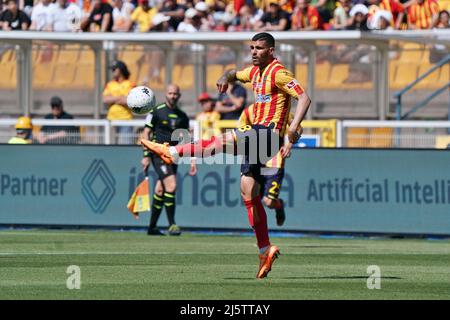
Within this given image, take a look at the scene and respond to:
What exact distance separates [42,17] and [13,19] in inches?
27.7

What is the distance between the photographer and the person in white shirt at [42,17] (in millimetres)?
28766

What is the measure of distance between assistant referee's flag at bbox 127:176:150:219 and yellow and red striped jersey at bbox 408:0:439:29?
808cm

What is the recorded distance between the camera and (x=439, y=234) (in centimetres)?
2022

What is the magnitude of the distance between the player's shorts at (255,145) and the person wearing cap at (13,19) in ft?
53.8

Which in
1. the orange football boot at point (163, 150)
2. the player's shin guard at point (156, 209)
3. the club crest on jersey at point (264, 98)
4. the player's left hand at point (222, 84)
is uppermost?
the player's left hand at point (222, 84)

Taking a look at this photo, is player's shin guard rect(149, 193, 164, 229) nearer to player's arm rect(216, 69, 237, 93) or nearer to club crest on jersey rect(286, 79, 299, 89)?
player's arm rect(216, 69, 237, 93)

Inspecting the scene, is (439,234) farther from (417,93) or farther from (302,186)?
(417,93)

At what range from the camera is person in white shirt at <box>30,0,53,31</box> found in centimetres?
2877

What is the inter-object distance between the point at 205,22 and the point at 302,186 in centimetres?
819

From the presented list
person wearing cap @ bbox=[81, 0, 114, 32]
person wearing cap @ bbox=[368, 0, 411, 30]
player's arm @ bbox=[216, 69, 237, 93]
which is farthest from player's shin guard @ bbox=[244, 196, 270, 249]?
person wearing cap @ bbox=[81, 0, 114, 32]

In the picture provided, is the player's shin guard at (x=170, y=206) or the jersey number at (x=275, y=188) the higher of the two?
the jersey number at (x=275, y=188)

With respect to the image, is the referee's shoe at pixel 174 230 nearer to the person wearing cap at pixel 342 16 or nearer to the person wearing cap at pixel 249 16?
the person wearing cap at pixel 342 16

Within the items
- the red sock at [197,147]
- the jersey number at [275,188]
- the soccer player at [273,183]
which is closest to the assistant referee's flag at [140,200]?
the soccer player at [273,183]
